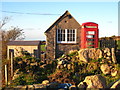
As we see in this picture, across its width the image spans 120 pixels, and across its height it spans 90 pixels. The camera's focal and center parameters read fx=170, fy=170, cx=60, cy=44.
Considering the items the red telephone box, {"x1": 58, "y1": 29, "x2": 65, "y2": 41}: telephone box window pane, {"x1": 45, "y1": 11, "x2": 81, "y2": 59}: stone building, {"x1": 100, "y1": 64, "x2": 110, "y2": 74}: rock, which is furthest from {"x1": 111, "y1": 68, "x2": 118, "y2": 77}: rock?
{"x1": 58, "y1": 29, "x2": 65, "y2": 41}: telephone box window pane

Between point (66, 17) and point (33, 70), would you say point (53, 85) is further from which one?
point (66, 17)

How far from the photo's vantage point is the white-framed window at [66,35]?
14.9 metres

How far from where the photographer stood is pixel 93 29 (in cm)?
1278

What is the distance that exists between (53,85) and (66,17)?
838 cm

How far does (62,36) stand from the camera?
49.0 feet

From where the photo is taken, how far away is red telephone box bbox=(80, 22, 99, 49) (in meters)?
12.8

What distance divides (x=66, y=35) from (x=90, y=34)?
264 cm

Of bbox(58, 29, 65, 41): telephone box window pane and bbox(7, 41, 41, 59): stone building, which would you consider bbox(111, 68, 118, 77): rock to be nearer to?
bbox(7, 41, 41, 59): stone building

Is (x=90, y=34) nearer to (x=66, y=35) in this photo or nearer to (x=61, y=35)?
(x=66, y=35)

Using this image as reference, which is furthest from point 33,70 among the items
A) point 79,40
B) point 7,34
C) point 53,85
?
point 7,34

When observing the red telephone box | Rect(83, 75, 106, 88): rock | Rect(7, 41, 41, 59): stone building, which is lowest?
Rect(83, 75, 106, 88): rock

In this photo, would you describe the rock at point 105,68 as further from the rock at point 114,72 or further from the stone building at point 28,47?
the stone building at point 28,47

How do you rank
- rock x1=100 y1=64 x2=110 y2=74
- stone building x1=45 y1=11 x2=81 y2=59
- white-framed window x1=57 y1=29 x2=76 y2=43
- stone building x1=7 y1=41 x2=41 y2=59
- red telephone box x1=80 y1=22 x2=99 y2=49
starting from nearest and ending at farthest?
rock x1=100 y1=64 x2=110 y2=74 < stone building x1=7 y1=41 x2=41 y2=59 < red telephone box x1=80 y1=22 x2=99 y2=49 < stone building x1=45 y1=11 x2=81 y2=59 < white-framed window x1=57 y1=29 x2=76 y2=43

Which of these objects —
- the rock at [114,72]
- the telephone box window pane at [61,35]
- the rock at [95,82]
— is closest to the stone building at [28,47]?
the telephone box window pane at [61,35]
